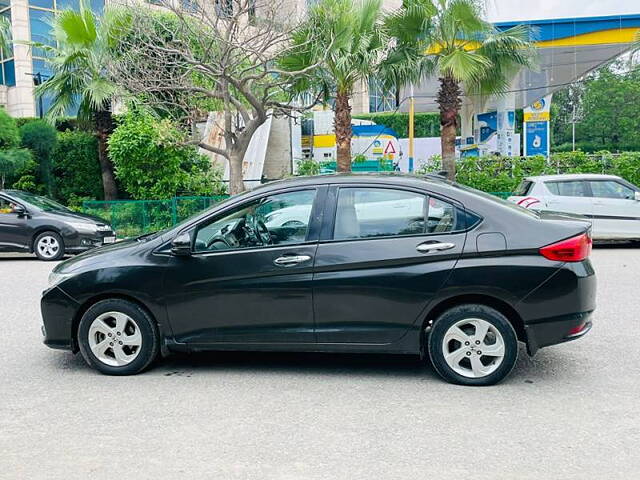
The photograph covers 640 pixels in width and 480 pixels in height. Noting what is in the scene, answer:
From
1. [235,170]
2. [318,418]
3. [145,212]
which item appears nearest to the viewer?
[318,418]

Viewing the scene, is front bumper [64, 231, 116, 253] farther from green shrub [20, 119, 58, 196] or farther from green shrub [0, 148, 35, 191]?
green shrub [20, 119, 58, 196]

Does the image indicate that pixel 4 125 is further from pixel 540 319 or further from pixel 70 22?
pixel 540 319

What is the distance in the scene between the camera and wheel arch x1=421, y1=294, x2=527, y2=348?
16.3ft

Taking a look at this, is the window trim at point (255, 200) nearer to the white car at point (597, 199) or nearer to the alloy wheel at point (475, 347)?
the alloy wheel at point (475, 347)

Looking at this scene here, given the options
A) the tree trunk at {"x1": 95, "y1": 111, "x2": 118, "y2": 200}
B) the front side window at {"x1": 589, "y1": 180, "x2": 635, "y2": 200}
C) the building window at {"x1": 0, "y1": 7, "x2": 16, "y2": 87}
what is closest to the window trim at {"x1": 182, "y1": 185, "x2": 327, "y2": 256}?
the front side window at {"x1": 589, "y1": 180, "x2": 635, "y2": 200}

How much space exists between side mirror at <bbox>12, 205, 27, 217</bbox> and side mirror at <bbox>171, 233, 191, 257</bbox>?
32.9 ft

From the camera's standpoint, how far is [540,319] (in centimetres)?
490

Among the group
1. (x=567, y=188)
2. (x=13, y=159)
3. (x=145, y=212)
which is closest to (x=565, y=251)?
(x=567, y=188)

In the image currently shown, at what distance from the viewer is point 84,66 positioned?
17578 mm

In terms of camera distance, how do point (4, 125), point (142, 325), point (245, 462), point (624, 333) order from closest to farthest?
point (245, 462)
point (142, 325)
point (624, 333)
point (4, 125)

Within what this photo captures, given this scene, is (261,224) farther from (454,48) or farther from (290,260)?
(454,48)

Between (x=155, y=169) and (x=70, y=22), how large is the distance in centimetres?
439

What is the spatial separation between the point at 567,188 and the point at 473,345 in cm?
980

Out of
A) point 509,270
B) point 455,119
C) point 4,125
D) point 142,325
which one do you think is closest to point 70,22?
point 4,125
